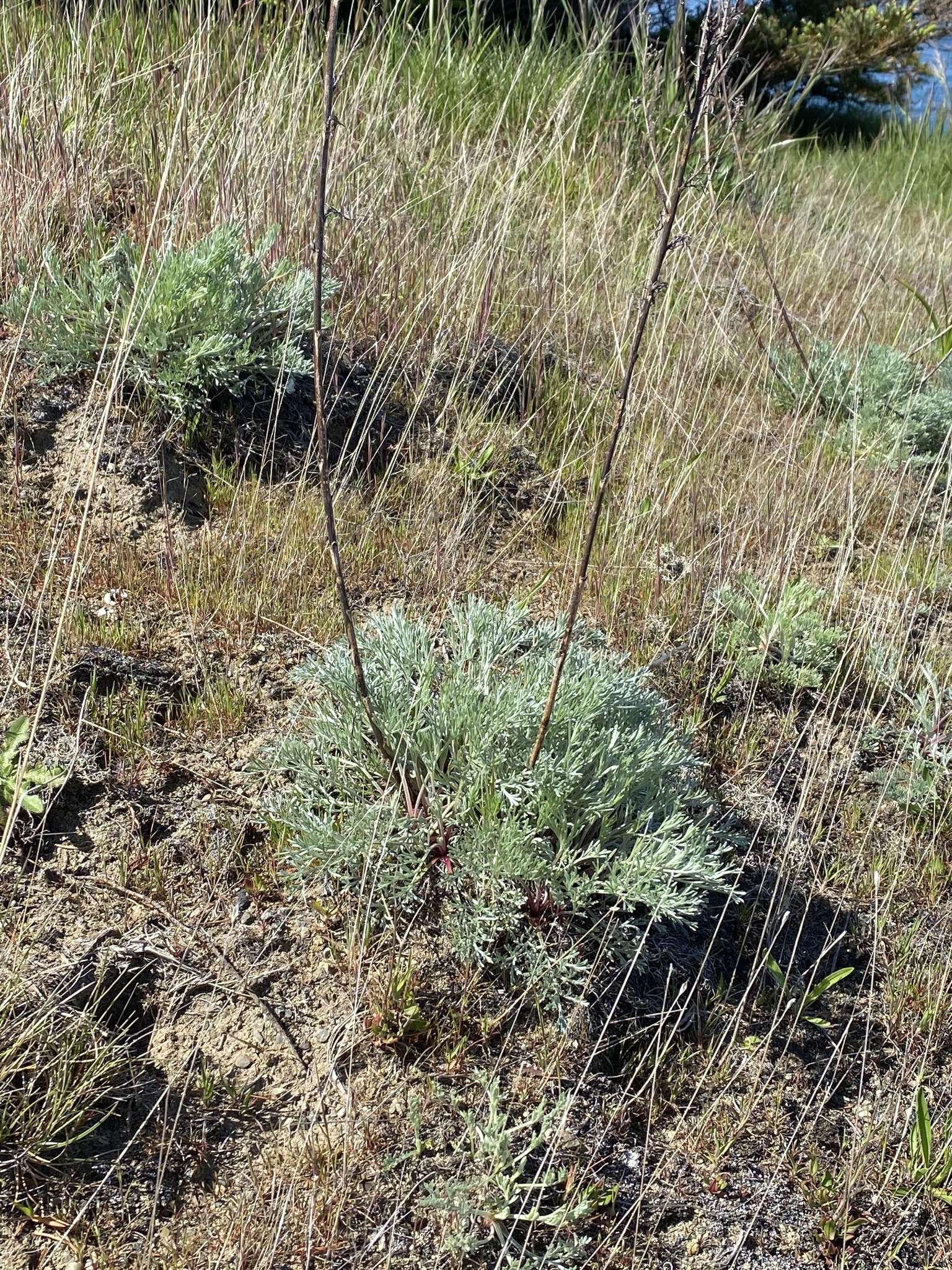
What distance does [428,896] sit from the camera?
2.06m

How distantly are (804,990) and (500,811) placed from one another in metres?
0.80

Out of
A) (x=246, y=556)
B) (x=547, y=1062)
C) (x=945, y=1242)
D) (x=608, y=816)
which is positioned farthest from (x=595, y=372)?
(x=945, y=1242)

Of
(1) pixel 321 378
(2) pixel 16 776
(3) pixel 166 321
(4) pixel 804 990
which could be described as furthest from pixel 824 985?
(3) pixel 166 321

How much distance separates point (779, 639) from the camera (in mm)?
2898

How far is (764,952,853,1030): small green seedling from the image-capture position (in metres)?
2.11

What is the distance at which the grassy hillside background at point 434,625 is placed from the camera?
5.76ft

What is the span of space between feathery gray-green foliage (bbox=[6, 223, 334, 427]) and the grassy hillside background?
0.15 feet

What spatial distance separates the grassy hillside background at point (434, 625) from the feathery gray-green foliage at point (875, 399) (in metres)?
0.02

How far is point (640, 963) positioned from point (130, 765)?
1.19 m

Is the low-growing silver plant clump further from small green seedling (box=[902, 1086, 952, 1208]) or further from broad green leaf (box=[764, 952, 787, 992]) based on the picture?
small green seedling (box=[902, 1086, 952, 1208])

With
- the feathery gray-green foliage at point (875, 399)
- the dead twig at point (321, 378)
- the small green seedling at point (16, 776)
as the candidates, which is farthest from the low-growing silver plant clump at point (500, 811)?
the feathery gray-green foliage at point (875, 399)

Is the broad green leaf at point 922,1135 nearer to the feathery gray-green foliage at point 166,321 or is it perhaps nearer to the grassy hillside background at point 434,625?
the grassy hillside background at point 434,625

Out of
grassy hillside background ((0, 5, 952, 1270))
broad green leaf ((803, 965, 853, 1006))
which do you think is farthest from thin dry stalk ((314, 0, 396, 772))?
broad green leaf ((803, 965, 853, 1006))

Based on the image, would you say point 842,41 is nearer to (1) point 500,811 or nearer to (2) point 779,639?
(2) point 779,639
